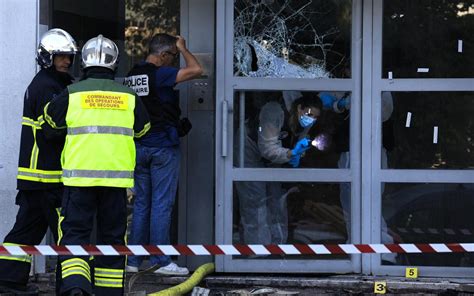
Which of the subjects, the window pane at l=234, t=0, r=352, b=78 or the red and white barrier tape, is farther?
the window pane at l=234, t=0, r=352, b=78

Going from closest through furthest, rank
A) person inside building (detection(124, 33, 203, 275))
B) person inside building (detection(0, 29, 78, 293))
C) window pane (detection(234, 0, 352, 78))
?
person inside building (detection(0, 29, 78, 293)), person inside building (detection(124, 33, 203, 275)), window pane (detection(234, 0, 352, 78))

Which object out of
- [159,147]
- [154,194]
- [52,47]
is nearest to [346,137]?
[159,147]

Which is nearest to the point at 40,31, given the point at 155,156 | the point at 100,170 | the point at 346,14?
the point at 155,156

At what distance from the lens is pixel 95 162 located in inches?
269

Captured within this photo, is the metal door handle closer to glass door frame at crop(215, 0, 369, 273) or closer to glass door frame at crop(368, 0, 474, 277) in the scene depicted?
glass door frame at crop(215, 0, 369, 273)

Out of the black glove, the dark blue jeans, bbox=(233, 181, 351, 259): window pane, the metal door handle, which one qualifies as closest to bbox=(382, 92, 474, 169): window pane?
bbox=(233, 181, 351, 259): window pane

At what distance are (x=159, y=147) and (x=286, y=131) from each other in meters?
1.03

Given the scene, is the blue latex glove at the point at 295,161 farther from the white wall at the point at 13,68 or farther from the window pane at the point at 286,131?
the white wall at the point at 13,68

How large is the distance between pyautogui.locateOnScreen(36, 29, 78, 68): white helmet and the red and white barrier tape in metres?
1.38

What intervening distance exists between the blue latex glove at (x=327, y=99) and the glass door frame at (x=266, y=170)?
7 centimetres

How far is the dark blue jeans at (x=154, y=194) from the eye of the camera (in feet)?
26.5

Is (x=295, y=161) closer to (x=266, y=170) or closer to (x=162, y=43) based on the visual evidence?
(x=266, y=170)

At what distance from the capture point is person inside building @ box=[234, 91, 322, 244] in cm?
824

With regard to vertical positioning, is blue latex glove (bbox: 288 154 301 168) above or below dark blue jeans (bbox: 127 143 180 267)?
above
